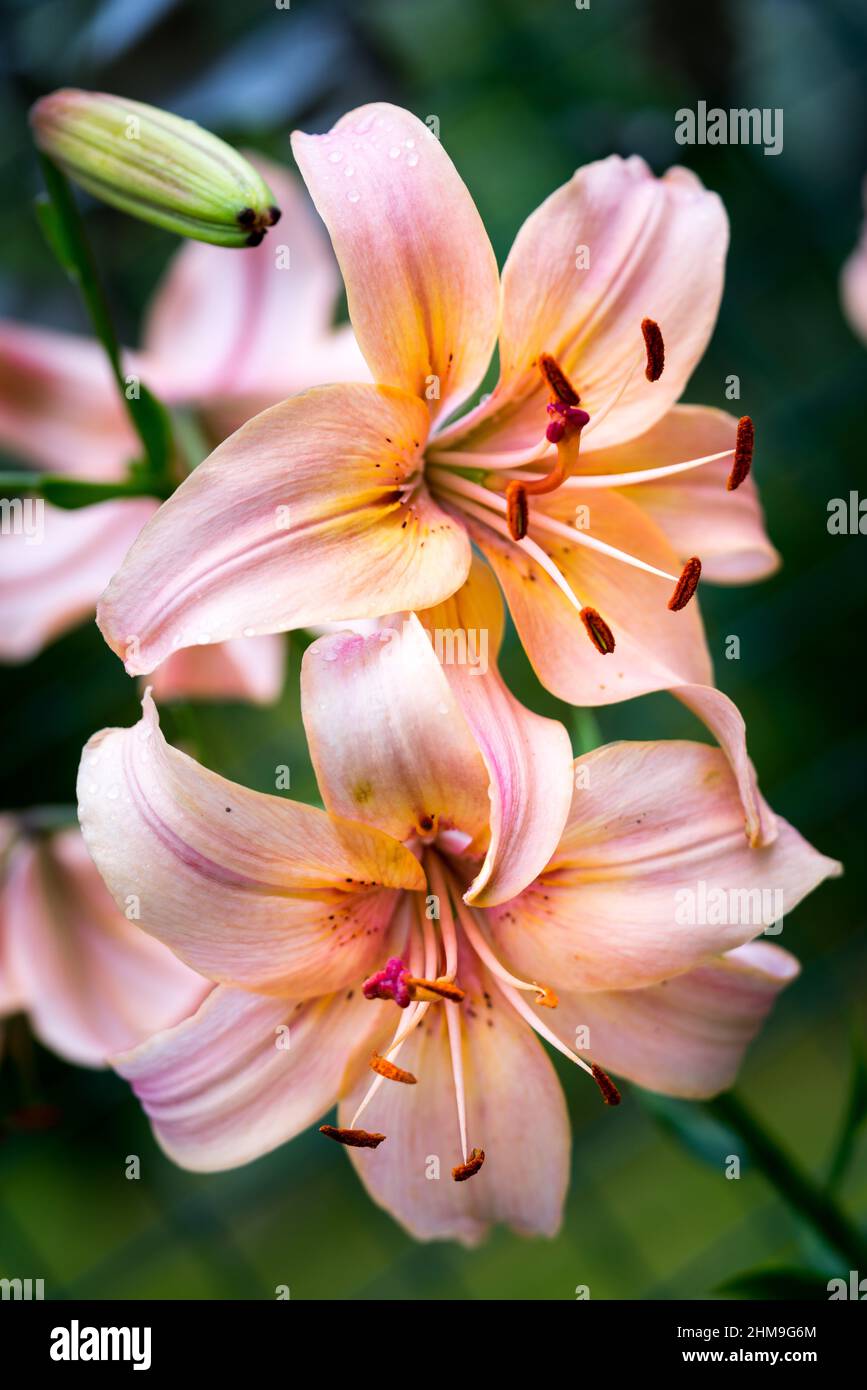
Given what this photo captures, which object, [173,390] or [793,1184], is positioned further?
[173,390]

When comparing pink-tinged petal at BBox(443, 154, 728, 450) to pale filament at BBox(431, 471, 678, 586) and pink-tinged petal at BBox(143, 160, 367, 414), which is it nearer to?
pale filament at BBox(431, 471, 678, 586)

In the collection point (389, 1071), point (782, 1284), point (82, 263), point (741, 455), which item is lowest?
point (782, 1284)

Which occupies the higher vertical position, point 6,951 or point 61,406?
point 61,406

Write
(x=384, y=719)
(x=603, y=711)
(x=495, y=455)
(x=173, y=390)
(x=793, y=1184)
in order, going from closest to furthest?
(x=384, y=719) → (x=495, y=455) → (x=793, y=1184) → (x=173, y=390) → (x=603, y=711)

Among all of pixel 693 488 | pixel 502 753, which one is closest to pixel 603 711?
pixel 693 488

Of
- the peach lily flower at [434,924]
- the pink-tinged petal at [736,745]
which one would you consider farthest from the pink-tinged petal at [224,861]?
the pink-tinged petal at [736,745]

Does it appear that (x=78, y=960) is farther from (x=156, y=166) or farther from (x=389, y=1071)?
(x=156, y=166)

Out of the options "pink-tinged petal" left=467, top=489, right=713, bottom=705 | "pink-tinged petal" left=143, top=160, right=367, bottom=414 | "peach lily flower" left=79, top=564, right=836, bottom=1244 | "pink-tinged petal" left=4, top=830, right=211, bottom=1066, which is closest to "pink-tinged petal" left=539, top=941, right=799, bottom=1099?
"peach lily flower" left=79, top=564, right=836, bottom=1244
